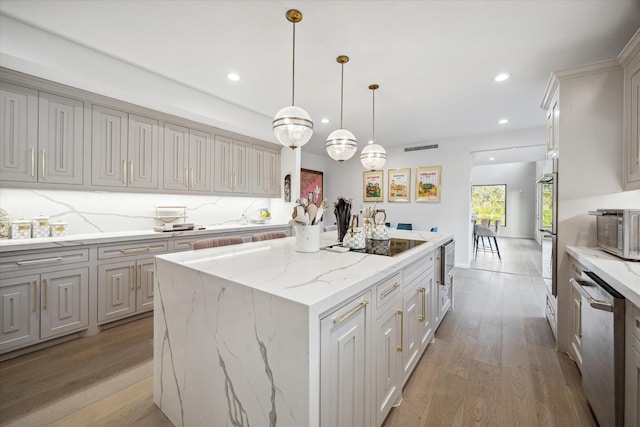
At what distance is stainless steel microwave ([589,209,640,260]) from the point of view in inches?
65.8

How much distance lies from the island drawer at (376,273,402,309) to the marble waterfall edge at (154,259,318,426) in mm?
597

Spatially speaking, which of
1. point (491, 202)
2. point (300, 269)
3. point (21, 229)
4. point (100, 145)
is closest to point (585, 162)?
point (300, 269)

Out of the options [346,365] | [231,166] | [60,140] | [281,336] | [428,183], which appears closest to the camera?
[281,336]

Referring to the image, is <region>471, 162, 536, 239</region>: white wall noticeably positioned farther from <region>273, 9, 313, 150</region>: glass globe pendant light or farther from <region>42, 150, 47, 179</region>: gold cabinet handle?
<region>42, 150, 47, 179</region>: gold cabinet handle

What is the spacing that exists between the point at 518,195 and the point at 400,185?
709cm

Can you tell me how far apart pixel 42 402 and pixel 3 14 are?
281 cm

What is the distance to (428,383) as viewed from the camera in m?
1.87

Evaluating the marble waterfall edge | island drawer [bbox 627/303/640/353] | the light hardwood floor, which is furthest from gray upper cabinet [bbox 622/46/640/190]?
the marble waterfall edge

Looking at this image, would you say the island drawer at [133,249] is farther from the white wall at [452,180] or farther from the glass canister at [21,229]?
the white wall at [452,180]

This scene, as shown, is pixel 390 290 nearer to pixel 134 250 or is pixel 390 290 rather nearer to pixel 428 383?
pixel 428 383

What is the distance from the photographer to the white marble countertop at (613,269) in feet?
3.89

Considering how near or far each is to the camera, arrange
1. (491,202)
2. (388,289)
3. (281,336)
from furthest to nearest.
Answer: (491,202) < (388,289) < (281,336)

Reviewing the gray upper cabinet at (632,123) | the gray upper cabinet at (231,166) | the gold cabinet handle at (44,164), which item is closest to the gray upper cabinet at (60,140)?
the gold cabinet handle at (44,164)

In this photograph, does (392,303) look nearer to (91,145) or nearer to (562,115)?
(562,115)
